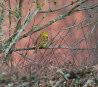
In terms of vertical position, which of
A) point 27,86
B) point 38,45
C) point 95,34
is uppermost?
point 95,34

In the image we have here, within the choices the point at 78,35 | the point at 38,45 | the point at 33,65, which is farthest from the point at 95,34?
the point at 33,65

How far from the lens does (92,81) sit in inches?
120

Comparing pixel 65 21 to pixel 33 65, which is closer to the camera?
pixel 33 65

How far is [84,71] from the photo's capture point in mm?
3098

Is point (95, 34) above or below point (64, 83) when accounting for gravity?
above

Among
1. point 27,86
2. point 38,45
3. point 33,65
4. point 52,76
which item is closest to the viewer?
point 27,86

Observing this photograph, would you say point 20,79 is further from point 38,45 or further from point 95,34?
point 95,34

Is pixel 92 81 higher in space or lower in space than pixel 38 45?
lower

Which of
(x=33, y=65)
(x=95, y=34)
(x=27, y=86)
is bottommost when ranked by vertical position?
(x=27, y=86)

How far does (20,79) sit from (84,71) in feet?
1.89

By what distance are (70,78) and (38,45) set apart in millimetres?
3764

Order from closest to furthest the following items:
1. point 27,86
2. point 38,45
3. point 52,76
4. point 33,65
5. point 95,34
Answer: point 27,86
point 52,76
point 33,65
point 38,45
point 95,34

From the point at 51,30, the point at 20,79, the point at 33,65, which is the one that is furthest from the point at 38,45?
the point at 51,30

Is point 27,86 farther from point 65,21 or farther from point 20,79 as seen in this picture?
point 65,21
